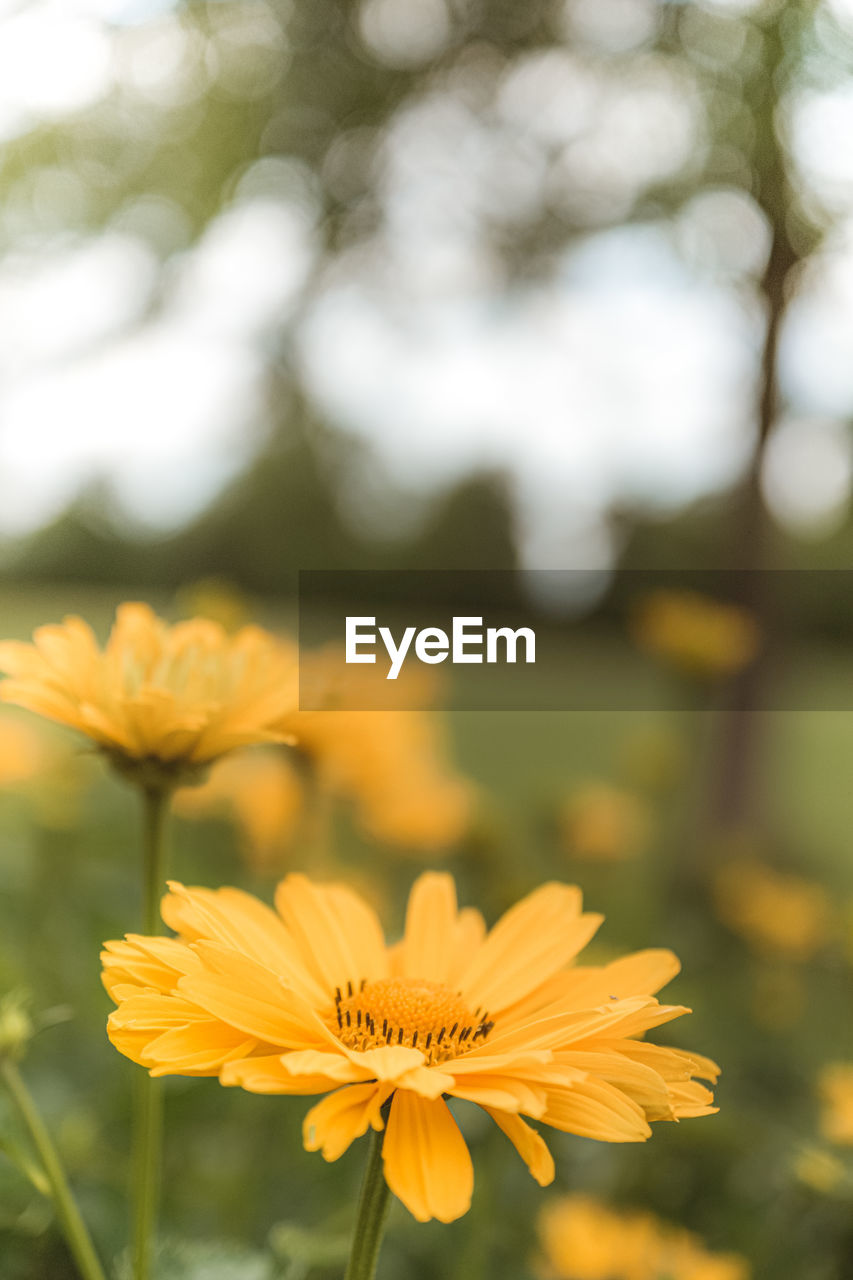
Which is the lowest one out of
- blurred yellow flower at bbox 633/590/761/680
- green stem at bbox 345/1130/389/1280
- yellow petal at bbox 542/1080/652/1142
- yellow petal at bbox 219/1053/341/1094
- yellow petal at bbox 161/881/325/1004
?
green stem at bbox 345/1130/389/1280

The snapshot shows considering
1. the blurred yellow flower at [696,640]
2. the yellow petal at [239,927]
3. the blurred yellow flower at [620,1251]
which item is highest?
the blurred yellow flower at [696,640]

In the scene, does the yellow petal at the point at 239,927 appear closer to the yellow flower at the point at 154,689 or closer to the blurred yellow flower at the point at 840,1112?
the yellow flower at the point at 154,689

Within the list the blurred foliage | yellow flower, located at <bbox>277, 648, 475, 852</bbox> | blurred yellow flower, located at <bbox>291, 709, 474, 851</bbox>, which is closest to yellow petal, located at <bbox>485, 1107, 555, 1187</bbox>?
yellow flower, located at <bbox>277, 648, 475, 852</bbox>

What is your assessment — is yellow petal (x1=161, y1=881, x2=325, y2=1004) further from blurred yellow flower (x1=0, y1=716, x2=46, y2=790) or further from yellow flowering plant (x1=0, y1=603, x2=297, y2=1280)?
blurred yellow flower (x1=0, y1=716, x2=46, y2=790)

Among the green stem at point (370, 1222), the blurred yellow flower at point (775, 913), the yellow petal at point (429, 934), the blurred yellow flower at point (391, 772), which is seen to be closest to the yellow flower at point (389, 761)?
the blurred yellow flower at point (391, 772)

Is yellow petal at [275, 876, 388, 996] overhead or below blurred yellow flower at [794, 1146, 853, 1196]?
overhead

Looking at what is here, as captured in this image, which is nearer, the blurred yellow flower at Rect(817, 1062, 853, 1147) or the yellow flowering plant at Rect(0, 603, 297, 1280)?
the yellow flowering plant at Rect(0, 603, 297, 1280)
